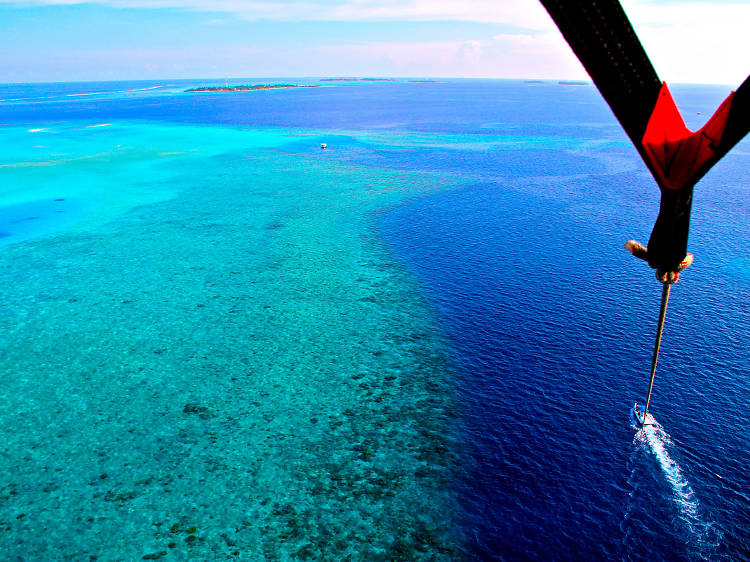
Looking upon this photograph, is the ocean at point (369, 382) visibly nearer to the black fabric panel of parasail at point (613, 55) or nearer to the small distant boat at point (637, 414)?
the small distant boat at point (637, 414)

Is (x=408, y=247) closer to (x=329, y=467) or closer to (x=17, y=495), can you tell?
(x=329, y=467)

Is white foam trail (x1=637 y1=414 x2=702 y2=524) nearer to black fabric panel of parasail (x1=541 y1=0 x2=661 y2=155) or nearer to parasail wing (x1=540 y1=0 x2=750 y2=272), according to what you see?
parasail wing (x1=540 y1=0 x2=750 y2=272)

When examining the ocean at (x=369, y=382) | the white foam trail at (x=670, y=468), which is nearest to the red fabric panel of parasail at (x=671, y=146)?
the ocean at (x=369, y=382)

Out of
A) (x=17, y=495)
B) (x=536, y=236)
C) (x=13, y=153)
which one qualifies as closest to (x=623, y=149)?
(x=536, y=236)

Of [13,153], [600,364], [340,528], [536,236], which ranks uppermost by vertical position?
[13,153]

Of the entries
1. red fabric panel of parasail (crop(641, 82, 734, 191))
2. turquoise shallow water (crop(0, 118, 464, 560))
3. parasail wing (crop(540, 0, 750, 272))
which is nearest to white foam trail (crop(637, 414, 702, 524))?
turquoise shallow water (crop(0, 118, 464, 560))

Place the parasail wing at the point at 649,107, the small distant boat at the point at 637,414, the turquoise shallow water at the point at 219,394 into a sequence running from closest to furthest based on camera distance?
the parasail wing at the point at 649,107 → the turquoise shallow water at the point at 219,394 → the small distant boat at the point at 637,414
